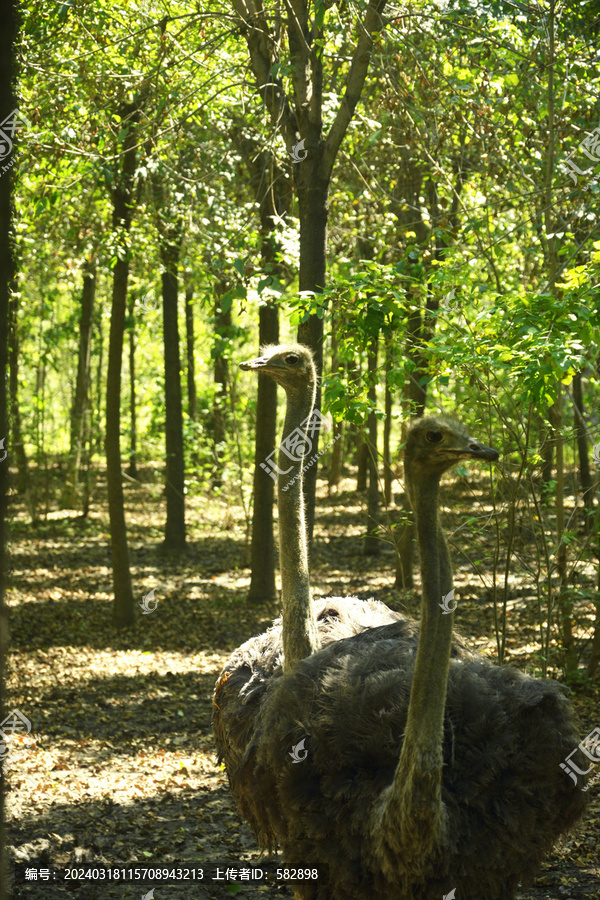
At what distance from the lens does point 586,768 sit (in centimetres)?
349

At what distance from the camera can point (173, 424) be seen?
13734 mm

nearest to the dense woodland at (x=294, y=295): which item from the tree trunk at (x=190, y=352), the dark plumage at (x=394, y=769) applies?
the dark plumage at (x=394, y=769)

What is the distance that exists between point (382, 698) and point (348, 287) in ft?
9.44

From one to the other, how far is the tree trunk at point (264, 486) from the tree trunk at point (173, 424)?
118 inches

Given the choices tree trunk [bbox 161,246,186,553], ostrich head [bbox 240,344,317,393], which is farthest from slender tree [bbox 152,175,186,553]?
ostrich head [bbox 240,344,317,393]

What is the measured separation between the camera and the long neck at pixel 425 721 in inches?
116

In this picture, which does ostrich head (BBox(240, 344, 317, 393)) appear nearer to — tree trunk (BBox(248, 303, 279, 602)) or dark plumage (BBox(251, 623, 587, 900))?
dark plumage (BBox(251, 623, 587, 900))

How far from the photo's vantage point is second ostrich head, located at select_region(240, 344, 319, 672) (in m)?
4.33

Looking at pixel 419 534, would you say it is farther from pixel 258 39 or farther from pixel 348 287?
pixel 258 39

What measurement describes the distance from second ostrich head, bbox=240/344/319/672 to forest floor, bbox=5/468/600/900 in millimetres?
1160

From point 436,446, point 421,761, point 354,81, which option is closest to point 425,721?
point 421,761

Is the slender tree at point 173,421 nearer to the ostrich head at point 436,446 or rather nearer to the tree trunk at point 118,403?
the tree trunk at point 118,403

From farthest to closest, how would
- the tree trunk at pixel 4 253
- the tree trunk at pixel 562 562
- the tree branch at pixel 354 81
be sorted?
the tree branch at pixel 354 81, the tree trunk at pixel 562 562, the tree trunk at pixel 4 253

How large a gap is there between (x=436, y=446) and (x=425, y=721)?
1017mm
